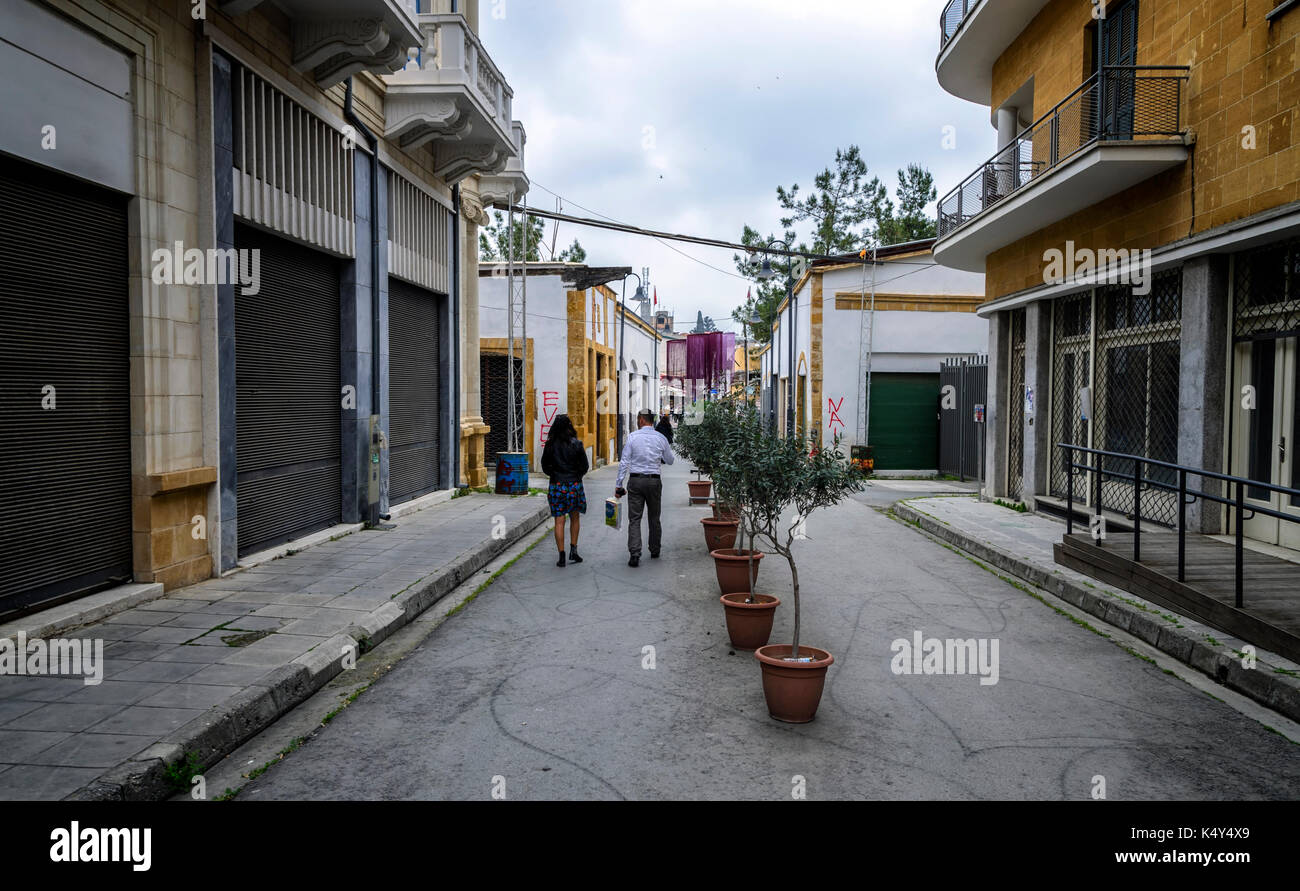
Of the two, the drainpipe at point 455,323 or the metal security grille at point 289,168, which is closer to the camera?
the metal security grille at point 289,168

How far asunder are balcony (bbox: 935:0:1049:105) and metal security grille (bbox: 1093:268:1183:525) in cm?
519

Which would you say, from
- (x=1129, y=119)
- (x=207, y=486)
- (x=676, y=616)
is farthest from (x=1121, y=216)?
(x=207, y=486)

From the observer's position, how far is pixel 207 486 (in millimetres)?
8320

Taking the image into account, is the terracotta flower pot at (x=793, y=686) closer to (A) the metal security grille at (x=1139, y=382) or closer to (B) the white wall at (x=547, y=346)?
(A) the metal security grille at (x=1139, y=382)

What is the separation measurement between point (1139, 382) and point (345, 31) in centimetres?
1078

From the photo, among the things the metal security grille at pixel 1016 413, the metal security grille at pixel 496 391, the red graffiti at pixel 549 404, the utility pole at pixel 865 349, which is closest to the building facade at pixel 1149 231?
the metal security grille at pixel 1016 413

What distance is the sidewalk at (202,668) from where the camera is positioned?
4.09 m

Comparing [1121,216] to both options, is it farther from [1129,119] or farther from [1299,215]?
[1299,215]

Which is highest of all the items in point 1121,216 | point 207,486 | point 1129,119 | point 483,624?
point 1129,119

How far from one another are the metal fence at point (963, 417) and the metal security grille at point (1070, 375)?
4.80 meters

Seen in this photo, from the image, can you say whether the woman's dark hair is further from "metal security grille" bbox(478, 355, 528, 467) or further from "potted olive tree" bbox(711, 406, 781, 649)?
"metal security grille" bbox(478, 355, 528, 467)

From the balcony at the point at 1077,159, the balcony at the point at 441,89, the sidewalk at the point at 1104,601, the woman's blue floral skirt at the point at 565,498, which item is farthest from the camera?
the balcony at the point at 441,89

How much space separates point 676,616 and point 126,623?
14.2ft

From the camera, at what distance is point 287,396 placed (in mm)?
10344
